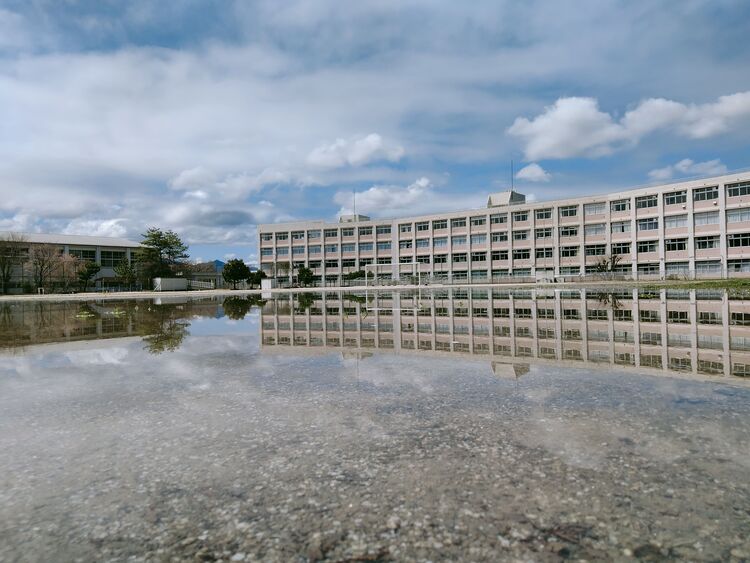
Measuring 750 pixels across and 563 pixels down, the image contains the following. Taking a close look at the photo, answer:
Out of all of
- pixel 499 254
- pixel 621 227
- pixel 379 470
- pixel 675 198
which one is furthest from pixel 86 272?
pixel 675 198

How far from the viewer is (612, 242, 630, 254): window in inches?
2859

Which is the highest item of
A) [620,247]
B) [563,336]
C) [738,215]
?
[738,215]

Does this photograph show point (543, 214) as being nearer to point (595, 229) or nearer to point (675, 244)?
point (595, 229)

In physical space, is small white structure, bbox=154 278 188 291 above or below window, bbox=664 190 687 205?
below

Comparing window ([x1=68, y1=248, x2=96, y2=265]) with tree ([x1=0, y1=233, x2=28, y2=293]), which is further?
window ([x1=68, y1=248, x2=96, y2=265])

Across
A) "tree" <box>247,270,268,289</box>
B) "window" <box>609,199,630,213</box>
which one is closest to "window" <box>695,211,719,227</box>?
"window" <box>609,199,630,213</box>

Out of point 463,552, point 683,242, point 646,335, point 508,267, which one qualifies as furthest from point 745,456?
point 508,267

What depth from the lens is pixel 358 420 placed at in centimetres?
643

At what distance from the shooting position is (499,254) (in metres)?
85.4

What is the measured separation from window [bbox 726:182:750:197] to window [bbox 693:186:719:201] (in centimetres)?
A: 135

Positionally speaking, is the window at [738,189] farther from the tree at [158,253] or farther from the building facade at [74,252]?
the building facade at [74,252]

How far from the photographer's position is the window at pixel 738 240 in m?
62.7

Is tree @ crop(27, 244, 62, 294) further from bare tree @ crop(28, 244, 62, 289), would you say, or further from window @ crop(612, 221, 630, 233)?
window @ crop(612, 221, 630, 233)

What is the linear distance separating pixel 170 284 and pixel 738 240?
8549 cm
